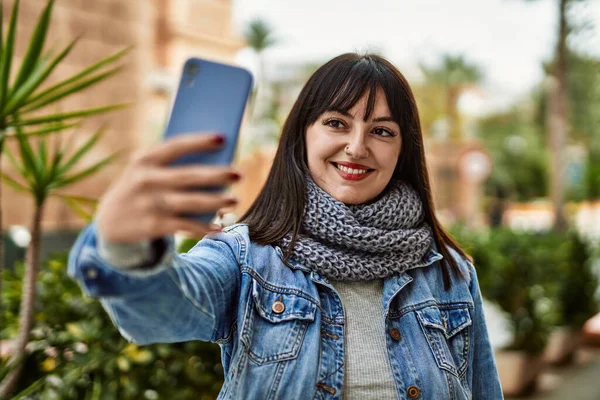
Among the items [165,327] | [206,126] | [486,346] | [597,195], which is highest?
[206,126]

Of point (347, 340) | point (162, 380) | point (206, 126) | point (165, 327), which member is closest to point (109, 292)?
point (165, 327)

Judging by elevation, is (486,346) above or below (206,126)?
below

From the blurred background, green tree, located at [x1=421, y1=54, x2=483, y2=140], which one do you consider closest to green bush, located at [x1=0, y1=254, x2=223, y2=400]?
the blurred background

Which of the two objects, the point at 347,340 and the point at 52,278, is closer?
the point at 347,340

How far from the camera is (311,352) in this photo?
1423 mm

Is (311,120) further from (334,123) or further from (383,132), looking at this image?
(383,132)

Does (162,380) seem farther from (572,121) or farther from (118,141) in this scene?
(572,121)

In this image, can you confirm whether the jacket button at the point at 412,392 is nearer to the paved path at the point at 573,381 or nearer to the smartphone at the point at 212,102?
the smartphone at the point at 212,102

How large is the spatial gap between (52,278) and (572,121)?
1196 inches

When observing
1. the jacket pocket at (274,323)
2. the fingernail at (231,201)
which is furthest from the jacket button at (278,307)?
the fingernail at (231,201)

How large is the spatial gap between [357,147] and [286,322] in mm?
448

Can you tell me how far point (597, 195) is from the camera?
86.2 ft

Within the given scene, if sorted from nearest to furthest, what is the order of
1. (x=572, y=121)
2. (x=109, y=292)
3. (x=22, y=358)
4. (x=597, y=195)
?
(x=109, y=292) → (x=22, y=358) → (x=597, y=195) → (x=572, y=121)

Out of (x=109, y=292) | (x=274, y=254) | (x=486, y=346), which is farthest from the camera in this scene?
(x=486, y=346)
